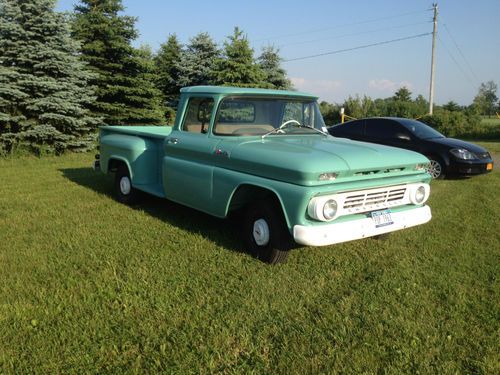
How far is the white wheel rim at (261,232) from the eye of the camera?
4391mm

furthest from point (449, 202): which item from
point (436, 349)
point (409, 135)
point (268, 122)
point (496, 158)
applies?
point (496, 158)

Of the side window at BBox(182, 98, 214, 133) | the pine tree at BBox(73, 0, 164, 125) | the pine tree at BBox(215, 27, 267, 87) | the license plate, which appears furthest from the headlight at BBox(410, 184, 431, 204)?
the pine tree at BBox(215, 27, 267, 87)

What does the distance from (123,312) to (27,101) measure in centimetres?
984

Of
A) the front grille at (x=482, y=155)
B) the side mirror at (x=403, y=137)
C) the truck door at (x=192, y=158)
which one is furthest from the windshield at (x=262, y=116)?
the front grille at (x=482, y=155)

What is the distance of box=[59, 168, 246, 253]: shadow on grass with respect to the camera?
204 inches

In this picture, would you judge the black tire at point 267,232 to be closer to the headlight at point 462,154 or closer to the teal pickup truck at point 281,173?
the teal pickup truck at point 281,173

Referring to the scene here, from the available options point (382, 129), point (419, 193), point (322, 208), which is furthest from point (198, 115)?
point (382, 129)

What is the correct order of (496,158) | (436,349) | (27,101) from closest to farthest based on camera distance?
(436,349) → (27,101) → (496,158)

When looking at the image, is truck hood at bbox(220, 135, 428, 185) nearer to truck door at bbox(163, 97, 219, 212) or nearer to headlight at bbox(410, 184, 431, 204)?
headlight at bbox(410, 184, 431, 204)

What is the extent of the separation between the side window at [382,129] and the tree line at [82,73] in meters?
7.72

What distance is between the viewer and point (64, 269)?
167 inches

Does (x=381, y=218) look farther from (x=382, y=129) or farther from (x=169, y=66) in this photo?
(x=169, y=66)

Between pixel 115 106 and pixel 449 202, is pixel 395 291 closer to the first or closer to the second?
pixel 449 202

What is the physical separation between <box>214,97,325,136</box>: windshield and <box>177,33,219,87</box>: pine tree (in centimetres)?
1628
